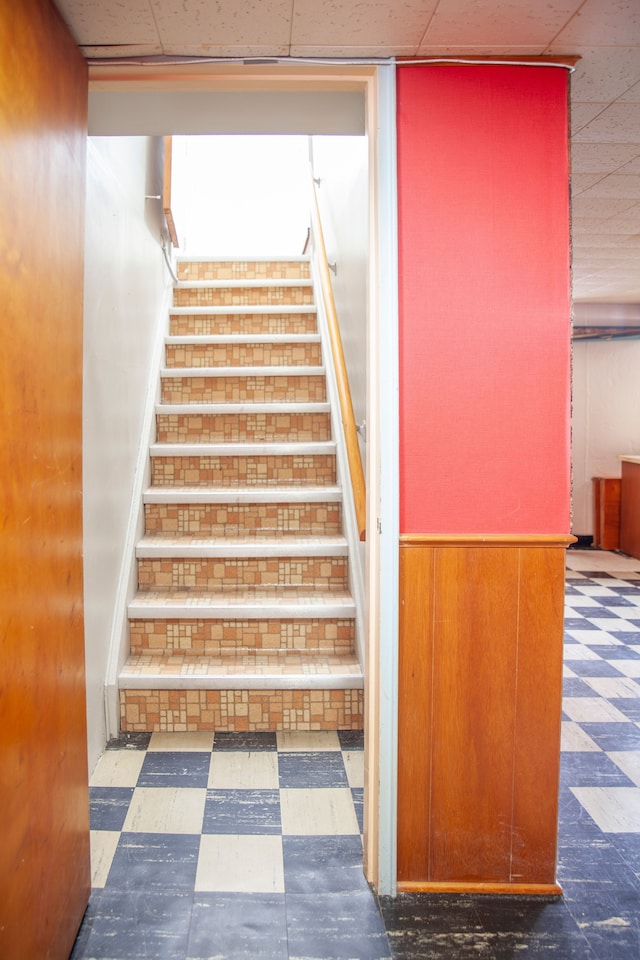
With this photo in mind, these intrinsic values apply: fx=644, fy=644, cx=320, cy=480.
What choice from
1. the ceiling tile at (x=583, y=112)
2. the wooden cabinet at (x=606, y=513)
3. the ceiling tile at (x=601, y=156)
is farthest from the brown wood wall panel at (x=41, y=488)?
the wooden cabinet at (x=606, y=513)

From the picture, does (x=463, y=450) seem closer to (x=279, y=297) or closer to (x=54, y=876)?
(x=54, y=876)

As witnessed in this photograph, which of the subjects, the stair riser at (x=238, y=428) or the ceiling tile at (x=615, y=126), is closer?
the ceiling tile at (x=615, y=126)

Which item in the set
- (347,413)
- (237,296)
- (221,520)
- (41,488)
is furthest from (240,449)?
(41,488)

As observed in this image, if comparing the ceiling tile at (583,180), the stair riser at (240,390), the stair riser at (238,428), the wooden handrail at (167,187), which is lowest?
the stair riser at (238,428)

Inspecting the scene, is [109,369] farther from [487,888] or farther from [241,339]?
[487,888]

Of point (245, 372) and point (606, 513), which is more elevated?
point (245, 372)

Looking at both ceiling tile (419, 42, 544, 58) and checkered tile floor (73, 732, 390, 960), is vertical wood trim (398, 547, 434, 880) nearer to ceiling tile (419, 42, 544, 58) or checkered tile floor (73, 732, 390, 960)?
checkered tile floor (73, 732, 390, 960)

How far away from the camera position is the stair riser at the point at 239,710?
99.1 inches

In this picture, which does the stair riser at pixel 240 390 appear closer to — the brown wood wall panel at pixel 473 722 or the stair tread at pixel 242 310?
the stair tread at pixel 242 310

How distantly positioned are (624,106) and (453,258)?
2.99ft

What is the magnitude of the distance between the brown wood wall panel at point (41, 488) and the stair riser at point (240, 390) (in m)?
1.94

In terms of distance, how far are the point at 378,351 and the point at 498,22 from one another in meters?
0.81

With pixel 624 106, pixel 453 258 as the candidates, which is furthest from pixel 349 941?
pixel 624 106

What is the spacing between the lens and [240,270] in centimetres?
448
